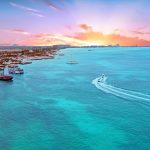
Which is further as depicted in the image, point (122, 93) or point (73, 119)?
point (122, 93)

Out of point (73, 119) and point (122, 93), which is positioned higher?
point (122, 93)

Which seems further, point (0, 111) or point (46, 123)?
point (0, 111)

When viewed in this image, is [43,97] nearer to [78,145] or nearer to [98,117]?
[98,117]

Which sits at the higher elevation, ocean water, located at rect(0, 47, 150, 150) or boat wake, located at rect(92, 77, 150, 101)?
boat wake, located at rect(92, 77, 150, 101)

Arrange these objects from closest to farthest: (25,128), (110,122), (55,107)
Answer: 1. (25,128)
2. (110,122)
3. (55,107)

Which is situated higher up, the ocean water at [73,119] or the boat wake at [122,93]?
the boat wake at [122,93]

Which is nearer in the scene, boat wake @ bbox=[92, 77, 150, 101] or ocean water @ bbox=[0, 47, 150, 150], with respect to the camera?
ocean water @ bbox=[0, 47, 150, 150]

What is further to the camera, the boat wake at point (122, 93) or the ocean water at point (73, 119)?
the boat wake at point (122, 93)

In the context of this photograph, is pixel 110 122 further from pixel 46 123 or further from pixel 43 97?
pixel 43 97

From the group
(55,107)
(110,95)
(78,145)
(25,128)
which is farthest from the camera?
(110,95)

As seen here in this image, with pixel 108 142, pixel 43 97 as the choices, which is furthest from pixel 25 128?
pixel 43 97
